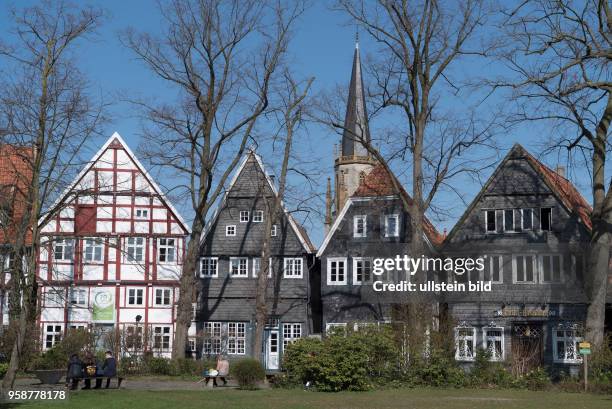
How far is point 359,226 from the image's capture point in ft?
145

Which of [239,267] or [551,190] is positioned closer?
[551,190]

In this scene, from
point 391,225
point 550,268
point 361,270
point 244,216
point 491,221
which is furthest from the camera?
point 244,216

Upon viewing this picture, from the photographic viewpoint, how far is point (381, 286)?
140 feet

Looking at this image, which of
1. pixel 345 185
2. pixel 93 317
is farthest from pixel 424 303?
pixel 345 185

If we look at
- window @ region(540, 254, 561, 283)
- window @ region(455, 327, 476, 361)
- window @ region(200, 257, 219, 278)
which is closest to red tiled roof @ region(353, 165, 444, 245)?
window @ region(455, 327, 476, 361)

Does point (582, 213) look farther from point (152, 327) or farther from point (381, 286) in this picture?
point (152, 327)

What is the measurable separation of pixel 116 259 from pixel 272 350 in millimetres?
9072

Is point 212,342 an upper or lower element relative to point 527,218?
lower

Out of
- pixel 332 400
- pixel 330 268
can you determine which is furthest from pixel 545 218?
pixel 332 400

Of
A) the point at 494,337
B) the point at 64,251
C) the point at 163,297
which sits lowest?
the point at 494,337

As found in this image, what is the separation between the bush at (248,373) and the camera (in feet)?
89.2

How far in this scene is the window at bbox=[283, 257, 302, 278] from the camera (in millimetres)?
45312

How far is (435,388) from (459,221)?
15.5m

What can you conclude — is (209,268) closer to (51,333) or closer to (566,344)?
(51,333)
